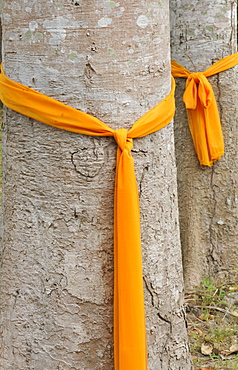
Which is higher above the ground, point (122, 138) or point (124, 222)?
point (122, 138)

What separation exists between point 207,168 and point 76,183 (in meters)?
1.66

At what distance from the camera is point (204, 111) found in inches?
143

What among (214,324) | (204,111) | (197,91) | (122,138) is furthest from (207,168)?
(122,138)

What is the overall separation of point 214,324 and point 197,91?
4.80ft

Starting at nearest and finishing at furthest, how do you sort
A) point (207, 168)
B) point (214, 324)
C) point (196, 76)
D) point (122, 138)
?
point (122, 138) → point (214, 324) → point (196, 76) → point (207, 168)

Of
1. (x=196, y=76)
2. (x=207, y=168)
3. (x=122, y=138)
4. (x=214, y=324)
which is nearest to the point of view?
(x=122, y=138)

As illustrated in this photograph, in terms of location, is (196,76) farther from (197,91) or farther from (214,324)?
(214,324)

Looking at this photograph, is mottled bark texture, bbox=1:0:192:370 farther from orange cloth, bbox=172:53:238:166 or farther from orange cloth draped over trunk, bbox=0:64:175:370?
orange cloth, bbox=172:53:238:166

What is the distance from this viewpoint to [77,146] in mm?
2264

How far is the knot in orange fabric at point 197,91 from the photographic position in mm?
3586

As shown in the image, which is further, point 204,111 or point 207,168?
point 207,168

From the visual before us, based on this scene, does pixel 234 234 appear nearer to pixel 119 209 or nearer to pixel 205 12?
pixel 205 12

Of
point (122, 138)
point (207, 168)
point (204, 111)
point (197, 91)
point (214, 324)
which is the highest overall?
point (122, 138)

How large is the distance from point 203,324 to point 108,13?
2.06 m
